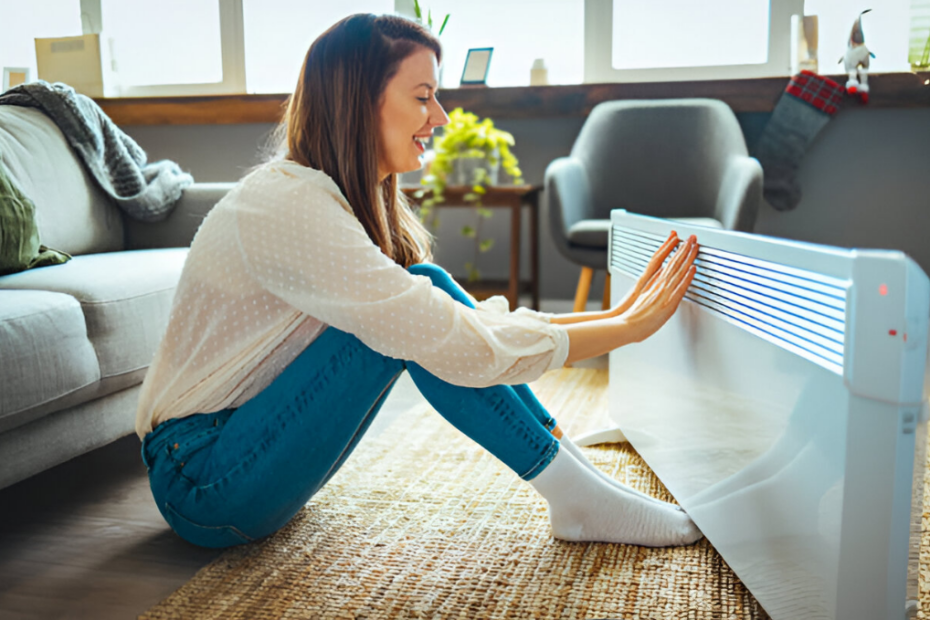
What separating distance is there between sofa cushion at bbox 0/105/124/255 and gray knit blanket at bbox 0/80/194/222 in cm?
3

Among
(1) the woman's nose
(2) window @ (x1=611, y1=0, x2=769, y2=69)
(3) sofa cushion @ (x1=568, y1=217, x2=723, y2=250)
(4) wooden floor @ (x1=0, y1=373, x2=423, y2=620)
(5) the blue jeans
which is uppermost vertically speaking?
(2) window @ (x1=611, y1=0, x2=769, y2=69)

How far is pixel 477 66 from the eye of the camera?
3172mm

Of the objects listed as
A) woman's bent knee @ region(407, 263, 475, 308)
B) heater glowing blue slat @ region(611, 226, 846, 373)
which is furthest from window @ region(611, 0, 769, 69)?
woman's bent knee @ region(407, 263, 475, 308)

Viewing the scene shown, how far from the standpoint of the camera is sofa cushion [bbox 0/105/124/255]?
1890mm

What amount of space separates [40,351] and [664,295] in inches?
37.9

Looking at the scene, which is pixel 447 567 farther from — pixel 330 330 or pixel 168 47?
pixel 168 47

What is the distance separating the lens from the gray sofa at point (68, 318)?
Result: 121 centimetres

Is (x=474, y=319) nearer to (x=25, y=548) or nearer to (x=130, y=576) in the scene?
(x=130, y=576)

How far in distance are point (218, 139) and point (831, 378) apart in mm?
3269

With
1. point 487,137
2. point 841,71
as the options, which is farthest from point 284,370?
point 841,71

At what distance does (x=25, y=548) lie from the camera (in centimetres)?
119

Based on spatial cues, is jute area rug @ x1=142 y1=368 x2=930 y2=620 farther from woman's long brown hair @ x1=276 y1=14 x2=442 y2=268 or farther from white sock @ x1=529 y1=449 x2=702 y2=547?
woman's long brown hair @ x1=276 y1=14 x2=442 y2=268

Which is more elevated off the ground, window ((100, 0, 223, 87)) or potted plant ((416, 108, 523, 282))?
window ((100, 0, 223, 87))

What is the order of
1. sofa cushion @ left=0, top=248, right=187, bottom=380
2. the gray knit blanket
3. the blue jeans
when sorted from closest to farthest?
the blue jeans → sofa cushion @ left=0, top=248, right=187, bottom=380 → the gray knit blanket
